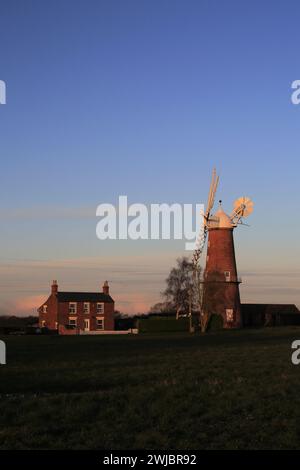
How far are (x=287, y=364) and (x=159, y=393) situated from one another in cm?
1052

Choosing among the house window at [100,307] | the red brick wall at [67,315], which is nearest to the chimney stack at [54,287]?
the red brick wall at [67,315]

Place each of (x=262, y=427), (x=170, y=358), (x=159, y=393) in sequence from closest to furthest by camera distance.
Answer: (x=262, y=427) < (x=159, y=393) < (x=170, y=358)

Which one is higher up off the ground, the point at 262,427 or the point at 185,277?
the point at 185,277

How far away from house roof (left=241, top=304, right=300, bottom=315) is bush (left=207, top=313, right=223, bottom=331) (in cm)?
1991

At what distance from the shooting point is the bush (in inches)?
2935

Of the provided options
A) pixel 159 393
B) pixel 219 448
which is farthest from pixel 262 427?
pixel 159 393

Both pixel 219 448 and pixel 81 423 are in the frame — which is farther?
pixel 81 423

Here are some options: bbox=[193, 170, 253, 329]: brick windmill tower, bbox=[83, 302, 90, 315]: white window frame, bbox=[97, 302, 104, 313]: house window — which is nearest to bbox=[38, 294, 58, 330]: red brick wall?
bbox=[83, 302, 90, 315]: white window frame

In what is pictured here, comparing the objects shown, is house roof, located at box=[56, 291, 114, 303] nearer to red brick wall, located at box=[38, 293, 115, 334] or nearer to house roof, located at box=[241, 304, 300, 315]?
red brick wall, located at box=[38, 293, 115, 334]

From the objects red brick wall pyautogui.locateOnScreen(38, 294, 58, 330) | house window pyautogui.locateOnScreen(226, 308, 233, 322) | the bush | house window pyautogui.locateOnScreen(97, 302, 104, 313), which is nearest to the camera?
the bush

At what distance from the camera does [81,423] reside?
13508 millimetres

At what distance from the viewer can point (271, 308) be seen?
320ft

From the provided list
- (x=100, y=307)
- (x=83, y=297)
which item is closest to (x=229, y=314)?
(x=100, y=307)
